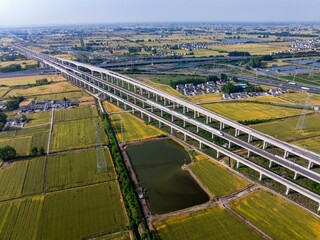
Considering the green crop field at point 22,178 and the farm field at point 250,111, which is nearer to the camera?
the green crop field at point 22,178

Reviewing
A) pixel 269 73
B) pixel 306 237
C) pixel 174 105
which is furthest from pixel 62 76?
pixel 306 237

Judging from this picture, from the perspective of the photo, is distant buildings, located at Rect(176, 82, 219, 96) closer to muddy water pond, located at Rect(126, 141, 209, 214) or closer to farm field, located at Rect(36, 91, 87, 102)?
farm field, located at Rect(36, 91, 87, 102)

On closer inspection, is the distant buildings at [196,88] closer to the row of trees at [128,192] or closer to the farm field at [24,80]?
the row of trees at [128,192]

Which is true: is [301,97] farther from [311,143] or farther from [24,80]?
[24,80]

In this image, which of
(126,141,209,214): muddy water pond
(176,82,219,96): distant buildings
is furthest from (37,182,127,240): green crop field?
(176,82,219,96): distant buildings

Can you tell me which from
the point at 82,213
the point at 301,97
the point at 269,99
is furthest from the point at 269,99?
the point at 82,213

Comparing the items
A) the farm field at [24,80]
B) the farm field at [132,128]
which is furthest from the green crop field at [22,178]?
the farm field at [24,80]

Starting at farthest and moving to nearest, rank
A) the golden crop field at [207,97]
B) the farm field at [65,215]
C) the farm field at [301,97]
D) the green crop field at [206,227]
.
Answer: the golden crop field at [207,97] → the farm field at [301,97] → the farm field at [65,215] → the green crop field at [206,227]
